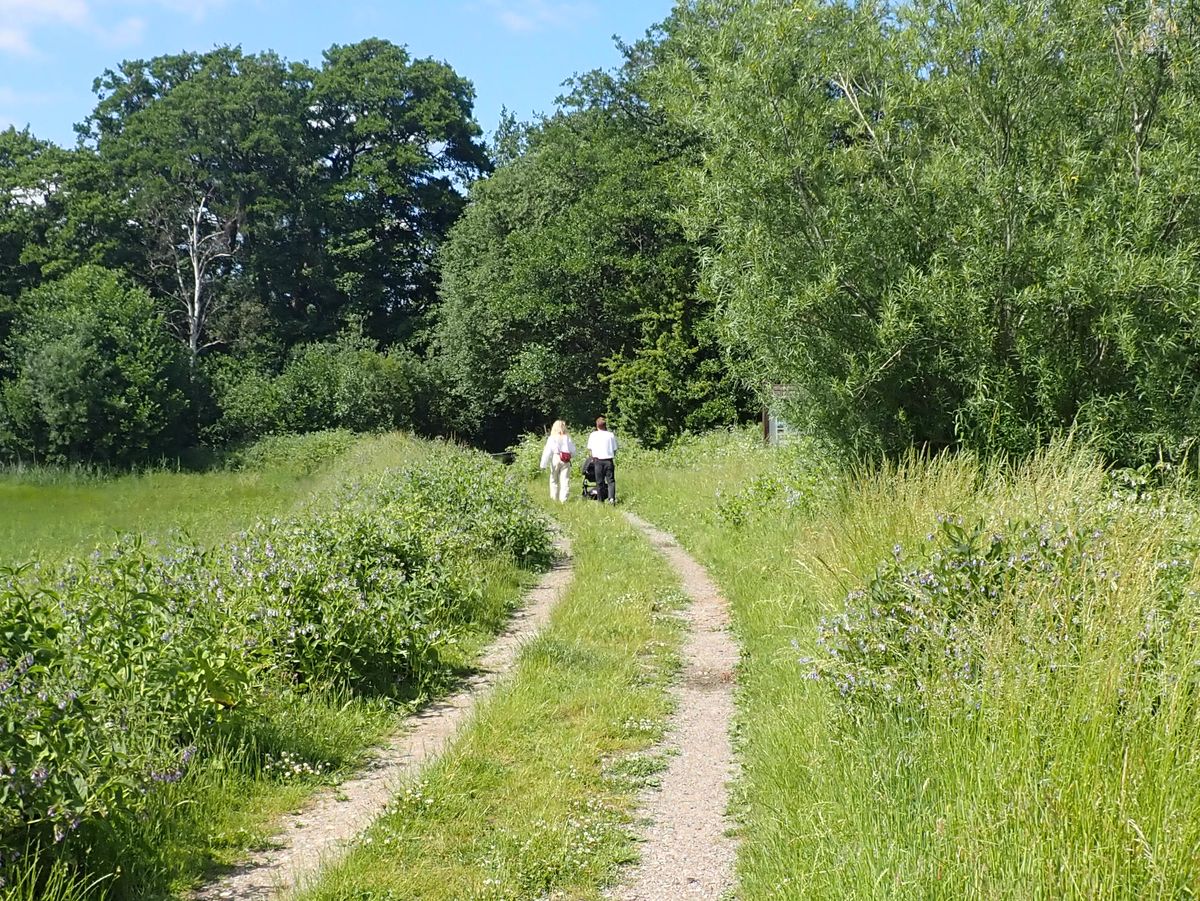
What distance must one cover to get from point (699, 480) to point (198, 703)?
1425 centimetres

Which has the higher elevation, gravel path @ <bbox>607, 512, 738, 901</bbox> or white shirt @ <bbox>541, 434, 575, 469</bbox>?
white shirt @ <bbox>541, 434, 575, 469</bbox>

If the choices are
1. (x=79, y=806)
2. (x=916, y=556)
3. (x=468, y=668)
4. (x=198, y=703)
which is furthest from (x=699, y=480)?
(x=79, y=806)

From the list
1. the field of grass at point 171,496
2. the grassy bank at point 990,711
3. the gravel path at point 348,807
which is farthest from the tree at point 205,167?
the grassy bank at point 990,711

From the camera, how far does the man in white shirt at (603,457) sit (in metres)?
18.6

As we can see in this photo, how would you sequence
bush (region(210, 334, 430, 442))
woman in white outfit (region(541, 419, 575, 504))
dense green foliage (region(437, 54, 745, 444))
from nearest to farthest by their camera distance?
1. woman in white outfit (region(541, 419, 575, 504))
2. dense green foliage (region(437, 54, 745, 444))
3. bush (region(210, 334, 430, 442))

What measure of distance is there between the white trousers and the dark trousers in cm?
60

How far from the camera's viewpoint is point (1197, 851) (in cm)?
309

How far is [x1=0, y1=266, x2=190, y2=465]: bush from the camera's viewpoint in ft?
114

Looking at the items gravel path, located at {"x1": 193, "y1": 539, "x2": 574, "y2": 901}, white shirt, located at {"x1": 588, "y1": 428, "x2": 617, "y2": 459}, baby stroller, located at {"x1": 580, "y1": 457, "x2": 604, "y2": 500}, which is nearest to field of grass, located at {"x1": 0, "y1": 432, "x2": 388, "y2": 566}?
gravel path, located at {"x1": 193, "y1": 539, "x2": 574, "y2": 901}

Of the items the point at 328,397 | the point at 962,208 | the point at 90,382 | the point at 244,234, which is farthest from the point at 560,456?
the point at 244,234

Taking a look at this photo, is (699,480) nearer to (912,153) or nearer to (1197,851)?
(912,153)

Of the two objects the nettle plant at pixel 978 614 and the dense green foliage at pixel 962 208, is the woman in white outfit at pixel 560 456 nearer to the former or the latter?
the dense green foliage at pixel 962 208

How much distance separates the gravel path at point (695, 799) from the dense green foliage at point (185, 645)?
199cm

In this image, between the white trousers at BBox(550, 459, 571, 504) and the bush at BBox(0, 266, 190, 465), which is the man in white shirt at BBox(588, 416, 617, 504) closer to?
the white trousers at BBox(550, 459, 571, 504)
